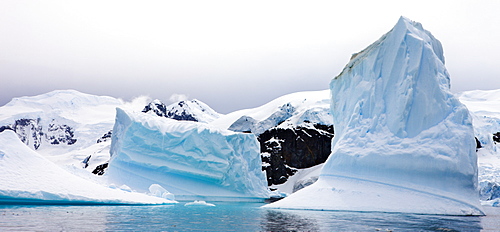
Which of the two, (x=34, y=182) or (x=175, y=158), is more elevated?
(x=34, y=182)

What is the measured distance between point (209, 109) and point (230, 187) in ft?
386

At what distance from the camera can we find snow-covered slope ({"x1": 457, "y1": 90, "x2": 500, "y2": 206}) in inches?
1531

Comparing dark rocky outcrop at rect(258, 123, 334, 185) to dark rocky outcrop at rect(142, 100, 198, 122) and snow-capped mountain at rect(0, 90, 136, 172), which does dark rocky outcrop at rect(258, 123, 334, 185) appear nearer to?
dark rocky outcrop at rect(142, 100, 198, 122)

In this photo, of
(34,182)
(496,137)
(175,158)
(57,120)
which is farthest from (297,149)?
(57,120)

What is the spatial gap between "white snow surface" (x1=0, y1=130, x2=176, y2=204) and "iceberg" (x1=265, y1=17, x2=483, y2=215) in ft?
27.2

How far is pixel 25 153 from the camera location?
57.0 ft

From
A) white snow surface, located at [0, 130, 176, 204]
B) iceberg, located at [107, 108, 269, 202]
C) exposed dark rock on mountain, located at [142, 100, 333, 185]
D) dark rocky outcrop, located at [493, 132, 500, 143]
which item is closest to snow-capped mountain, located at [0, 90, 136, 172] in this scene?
exposed dark rock on mountain, located at [142, 100, 333, 185]

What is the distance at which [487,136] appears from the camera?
55.2 m

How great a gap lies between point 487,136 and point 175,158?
41649 millimetres

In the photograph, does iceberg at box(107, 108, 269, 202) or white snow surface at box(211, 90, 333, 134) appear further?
white snow surface at box(211, 90, 333, 134)

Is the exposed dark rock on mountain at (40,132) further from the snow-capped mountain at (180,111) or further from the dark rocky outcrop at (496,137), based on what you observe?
the dark rocky outcrop at (496,137)

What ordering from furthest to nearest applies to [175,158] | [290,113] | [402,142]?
1. [290,113]
2. [175,158]
3. [402,142]

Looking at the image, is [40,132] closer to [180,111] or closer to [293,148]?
[180,111]

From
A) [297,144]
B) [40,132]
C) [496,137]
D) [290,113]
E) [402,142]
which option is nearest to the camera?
[402,142]
